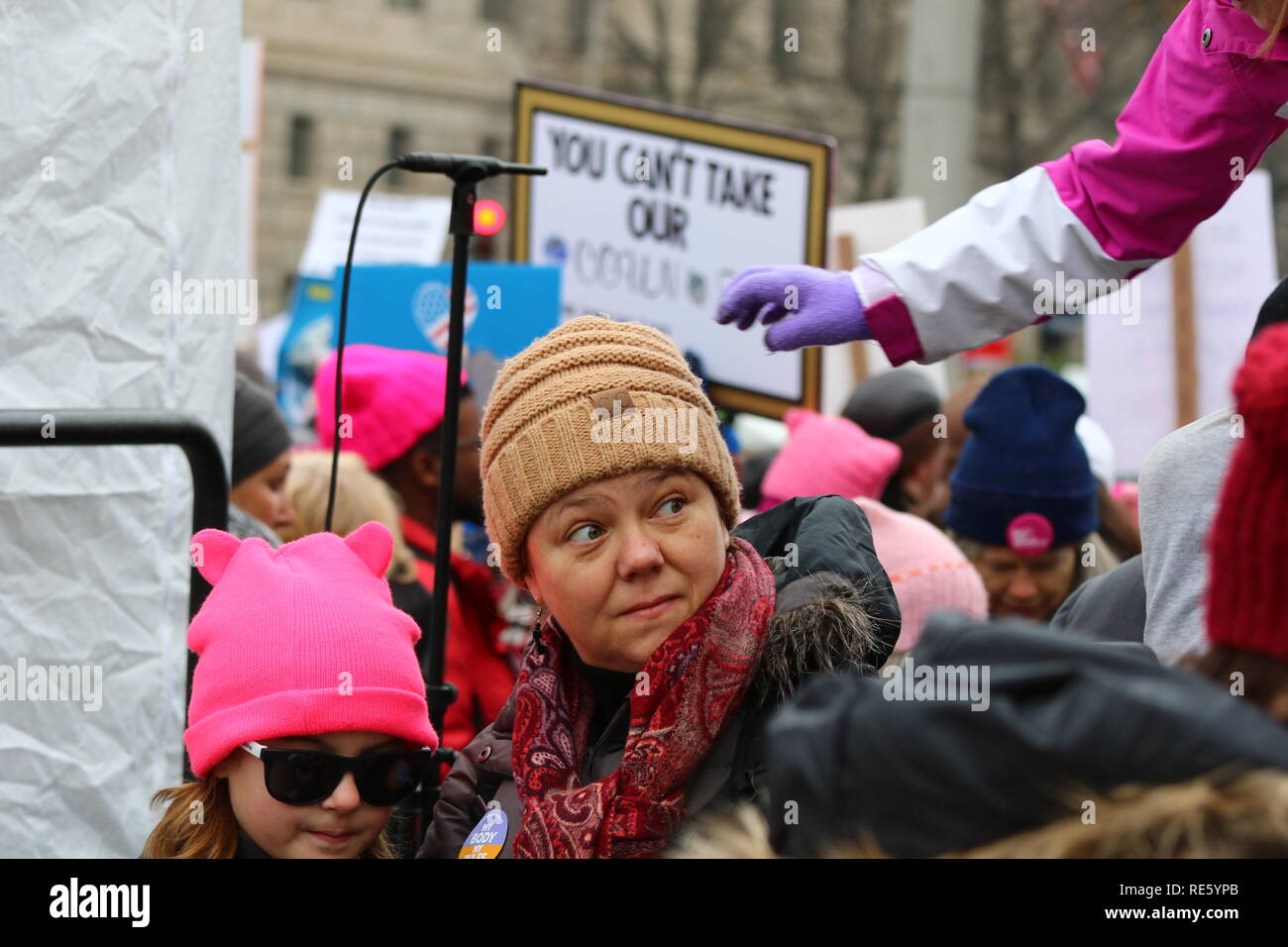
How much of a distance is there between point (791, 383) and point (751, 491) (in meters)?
0.48

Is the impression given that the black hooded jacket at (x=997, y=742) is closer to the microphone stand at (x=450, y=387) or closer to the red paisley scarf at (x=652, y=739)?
the red paisley scarf at (x=652, y=739)

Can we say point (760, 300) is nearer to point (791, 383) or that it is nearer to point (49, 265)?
point (49, 265)

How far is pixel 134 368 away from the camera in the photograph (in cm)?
312

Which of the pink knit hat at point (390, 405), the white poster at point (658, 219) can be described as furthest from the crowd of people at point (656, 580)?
the white poster at point (658, 219)

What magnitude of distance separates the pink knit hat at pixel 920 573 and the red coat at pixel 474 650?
3.63ft

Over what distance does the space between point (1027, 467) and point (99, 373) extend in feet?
7.85

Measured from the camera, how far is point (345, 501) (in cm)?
440

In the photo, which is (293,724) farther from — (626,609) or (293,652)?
(626,609)

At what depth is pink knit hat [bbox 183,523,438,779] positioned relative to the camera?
250cm

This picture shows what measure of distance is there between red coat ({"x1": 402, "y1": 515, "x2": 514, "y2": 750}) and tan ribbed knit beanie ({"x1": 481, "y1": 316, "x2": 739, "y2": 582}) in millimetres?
1840

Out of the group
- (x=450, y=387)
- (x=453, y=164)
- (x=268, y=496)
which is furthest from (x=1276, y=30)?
(x=268, y=496)

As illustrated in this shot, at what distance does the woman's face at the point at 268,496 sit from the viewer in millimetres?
4512

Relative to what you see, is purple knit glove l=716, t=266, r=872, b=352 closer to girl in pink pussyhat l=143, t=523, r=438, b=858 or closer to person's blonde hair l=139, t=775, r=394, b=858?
girl in pink pussyhat l=143, t=523, r=438, b=858
